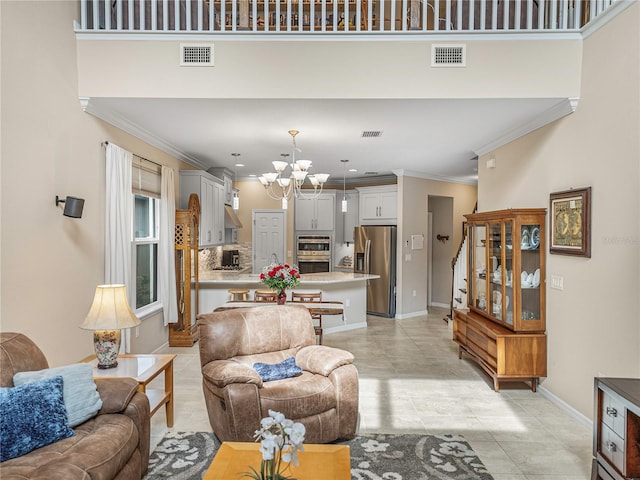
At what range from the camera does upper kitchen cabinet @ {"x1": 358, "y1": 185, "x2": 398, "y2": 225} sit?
25.6ft

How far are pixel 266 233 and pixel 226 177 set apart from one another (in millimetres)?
1636

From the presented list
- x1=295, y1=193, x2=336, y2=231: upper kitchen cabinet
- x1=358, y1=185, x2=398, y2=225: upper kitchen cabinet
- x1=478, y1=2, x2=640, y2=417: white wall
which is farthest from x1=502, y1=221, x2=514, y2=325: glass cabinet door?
x1=295, y1=193, x2=336, y2=231: upper kitchen cabinet

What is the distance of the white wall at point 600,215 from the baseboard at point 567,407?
0.04 meters

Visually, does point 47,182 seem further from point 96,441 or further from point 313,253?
point 313,253

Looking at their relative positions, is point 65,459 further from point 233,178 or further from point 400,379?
point 233,178

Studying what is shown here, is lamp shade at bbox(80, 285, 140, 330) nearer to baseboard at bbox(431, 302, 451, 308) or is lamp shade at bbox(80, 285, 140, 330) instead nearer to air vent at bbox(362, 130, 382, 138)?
air vent at bbox(362, 130, 382, 138)

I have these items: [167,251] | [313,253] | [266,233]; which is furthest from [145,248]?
[313,253]

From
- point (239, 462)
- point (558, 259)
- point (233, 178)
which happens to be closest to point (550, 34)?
point (558, 259)

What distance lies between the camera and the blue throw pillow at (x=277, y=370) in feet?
9.90

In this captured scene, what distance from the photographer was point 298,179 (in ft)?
15.0

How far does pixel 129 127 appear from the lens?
14.2 feet

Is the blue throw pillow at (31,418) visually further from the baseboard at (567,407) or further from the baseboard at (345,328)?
the baseboard at (345,328)

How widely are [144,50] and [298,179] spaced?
192 cm

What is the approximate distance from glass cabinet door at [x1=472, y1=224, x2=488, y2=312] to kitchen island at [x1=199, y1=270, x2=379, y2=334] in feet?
6.18
